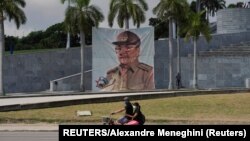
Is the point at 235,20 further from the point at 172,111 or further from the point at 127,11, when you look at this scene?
the point at 172,111

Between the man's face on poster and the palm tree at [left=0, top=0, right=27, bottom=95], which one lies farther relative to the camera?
the man's face on poster

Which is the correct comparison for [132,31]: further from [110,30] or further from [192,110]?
[192,110]

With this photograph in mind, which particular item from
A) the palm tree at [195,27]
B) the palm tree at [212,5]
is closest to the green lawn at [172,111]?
the palm tree at [195,27]

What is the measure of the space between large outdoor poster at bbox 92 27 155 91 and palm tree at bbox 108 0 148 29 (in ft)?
6.28

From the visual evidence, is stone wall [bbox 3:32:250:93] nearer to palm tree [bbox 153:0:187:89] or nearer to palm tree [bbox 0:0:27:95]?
palm tree [bbox 153:0:187:89]

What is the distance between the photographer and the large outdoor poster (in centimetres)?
5341

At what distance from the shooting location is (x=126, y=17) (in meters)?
55.8

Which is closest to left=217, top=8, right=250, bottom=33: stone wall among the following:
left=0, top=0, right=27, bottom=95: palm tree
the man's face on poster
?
the man's face on poster

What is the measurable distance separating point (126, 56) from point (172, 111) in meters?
24.2

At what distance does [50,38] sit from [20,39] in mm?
10592

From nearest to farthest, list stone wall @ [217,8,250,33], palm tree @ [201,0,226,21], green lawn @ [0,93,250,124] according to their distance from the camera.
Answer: green lawn @ [0,93,250,124]
stone wall @ [217,8,250,33]
palm tree @ [201,0,226,21]

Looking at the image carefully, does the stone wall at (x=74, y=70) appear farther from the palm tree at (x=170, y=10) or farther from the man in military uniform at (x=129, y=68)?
the man in military uniform at (x=129, y=68)

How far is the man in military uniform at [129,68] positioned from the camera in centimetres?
5344

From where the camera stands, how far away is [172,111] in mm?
29781
